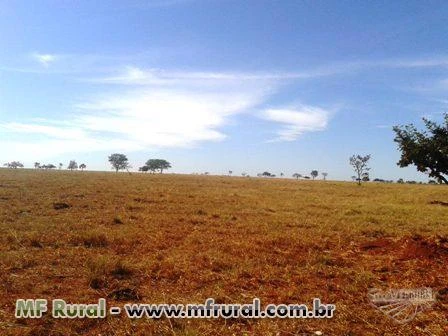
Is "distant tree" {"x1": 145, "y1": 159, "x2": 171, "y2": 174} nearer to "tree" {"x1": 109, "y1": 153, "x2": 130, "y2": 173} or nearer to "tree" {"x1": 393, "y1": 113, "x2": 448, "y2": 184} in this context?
"tree" {"x1": 109, "y1": 153, "x2": 130, "y2": 173}

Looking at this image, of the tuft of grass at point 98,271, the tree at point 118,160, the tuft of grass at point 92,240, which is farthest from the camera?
the tree at point 118,160

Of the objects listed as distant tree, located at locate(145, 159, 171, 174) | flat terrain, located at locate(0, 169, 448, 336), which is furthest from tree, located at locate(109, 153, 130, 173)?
flat terrain, located at locate(0, 169, 448, 336)

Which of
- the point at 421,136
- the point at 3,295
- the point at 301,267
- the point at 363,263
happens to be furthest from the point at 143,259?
the point at 421,136

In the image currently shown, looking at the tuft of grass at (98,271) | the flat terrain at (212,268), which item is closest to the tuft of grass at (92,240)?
the flat terrain at (212,268)

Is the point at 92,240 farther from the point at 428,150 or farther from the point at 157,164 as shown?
the point at 157,164

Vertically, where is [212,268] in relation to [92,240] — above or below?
below

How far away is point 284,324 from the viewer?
7.35 metres

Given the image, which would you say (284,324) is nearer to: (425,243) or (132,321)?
(132,321)

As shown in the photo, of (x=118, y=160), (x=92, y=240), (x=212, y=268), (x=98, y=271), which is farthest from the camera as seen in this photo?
(x=118, y=160)

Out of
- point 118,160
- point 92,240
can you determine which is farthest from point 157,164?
point 92,240

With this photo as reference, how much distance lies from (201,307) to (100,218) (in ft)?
44.4

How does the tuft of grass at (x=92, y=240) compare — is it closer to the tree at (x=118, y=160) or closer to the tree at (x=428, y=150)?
the tree at (x=428, y=150)

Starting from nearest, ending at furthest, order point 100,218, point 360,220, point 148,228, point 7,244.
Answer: point 7,244, point 148,228, point 100,218, point 360,220

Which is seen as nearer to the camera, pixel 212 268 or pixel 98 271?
pixel 98 271
